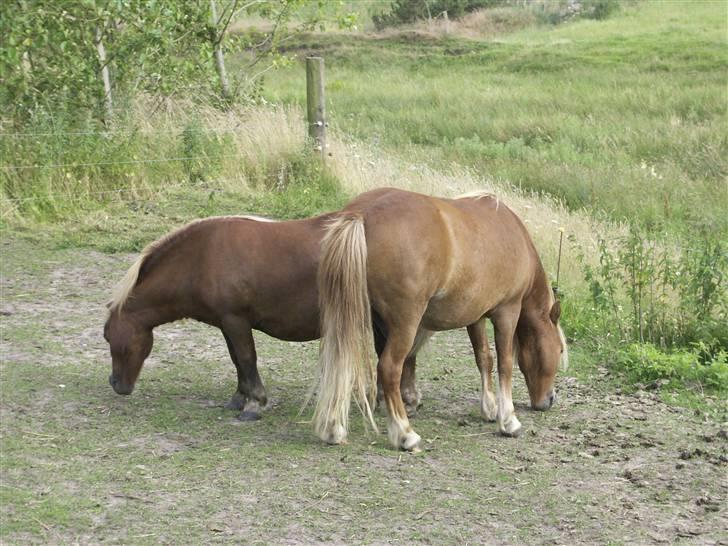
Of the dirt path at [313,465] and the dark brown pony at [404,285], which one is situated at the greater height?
the dark brown pony at [404,285]

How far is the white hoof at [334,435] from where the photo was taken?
5.42 m

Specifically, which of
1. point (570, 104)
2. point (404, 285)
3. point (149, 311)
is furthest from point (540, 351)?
point (570, 104)

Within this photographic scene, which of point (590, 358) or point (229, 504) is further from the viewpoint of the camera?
point (590, 358)

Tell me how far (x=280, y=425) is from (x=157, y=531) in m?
1.53

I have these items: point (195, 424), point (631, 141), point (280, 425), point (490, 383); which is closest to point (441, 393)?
point (490, 383)

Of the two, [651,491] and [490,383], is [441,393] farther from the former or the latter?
[651,491]

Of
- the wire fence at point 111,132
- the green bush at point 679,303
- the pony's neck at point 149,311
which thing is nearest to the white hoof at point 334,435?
the pony's neck at point 149,311

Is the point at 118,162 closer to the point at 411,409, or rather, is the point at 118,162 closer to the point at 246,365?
the point at 246,365

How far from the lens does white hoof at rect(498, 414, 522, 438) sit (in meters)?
5.71

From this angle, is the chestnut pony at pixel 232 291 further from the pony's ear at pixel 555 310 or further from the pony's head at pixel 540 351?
the pony's ear at pixel 555 310

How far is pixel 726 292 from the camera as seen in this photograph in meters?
7.35

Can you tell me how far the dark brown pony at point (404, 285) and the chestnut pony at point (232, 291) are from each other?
1.58 ft

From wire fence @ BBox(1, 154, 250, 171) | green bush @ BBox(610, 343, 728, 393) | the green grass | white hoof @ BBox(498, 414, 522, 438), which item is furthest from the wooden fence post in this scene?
white hoof @ BBox(498, 414, 522, 438)

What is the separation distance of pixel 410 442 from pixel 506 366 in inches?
30.6
